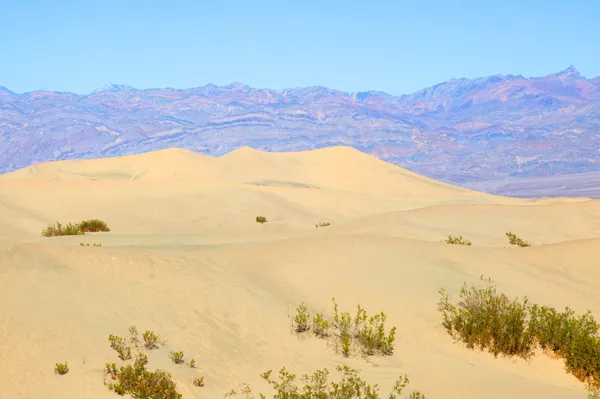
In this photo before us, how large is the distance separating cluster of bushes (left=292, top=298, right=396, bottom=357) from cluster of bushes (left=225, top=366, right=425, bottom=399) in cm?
96

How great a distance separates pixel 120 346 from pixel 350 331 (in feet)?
12.8

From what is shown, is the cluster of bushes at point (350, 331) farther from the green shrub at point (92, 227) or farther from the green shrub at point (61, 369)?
the green shrub at point (92, 227)

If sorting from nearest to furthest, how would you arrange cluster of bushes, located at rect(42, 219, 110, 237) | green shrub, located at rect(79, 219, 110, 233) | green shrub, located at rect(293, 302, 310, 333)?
green shrub, located at rect(293, 302, 310, 333) → cluster of bushes, located at rect(42, 219, 110, 237) → green shrub, located at rect(79, 219, 110, 233)

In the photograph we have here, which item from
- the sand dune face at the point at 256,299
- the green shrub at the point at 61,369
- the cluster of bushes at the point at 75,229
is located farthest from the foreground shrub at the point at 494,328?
the cluster of bushes at the point at 75,229

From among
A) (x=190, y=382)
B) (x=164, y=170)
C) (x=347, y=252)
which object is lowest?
(x=190, y=382)

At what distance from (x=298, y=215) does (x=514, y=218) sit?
12474 mm

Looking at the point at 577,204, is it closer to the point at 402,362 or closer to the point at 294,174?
the point at 402,362

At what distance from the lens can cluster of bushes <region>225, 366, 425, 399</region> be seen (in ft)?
25.6

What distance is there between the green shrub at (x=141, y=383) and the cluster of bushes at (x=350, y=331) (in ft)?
9.97

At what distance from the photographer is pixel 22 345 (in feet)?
26.5

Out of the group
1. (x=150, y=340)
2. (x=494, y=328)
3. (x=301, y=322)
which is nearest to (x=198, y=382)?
(x=150, y=340)

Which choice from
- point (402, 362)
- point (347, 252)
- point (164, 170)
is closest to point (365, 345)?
point (402, 362)

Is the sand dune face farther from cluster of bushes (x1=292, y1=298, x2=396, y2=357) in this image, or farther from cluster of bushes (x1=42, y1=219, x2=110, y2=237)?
cluster of bushes (x1=42, y1=219, x2=110, y2=237)

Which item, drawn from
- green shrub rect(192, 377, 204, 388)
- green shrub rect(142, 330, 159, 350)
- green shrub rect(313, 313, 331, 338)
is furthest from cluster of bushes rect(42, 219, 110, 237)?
green shrub rect(192, 377, 204, 388)
